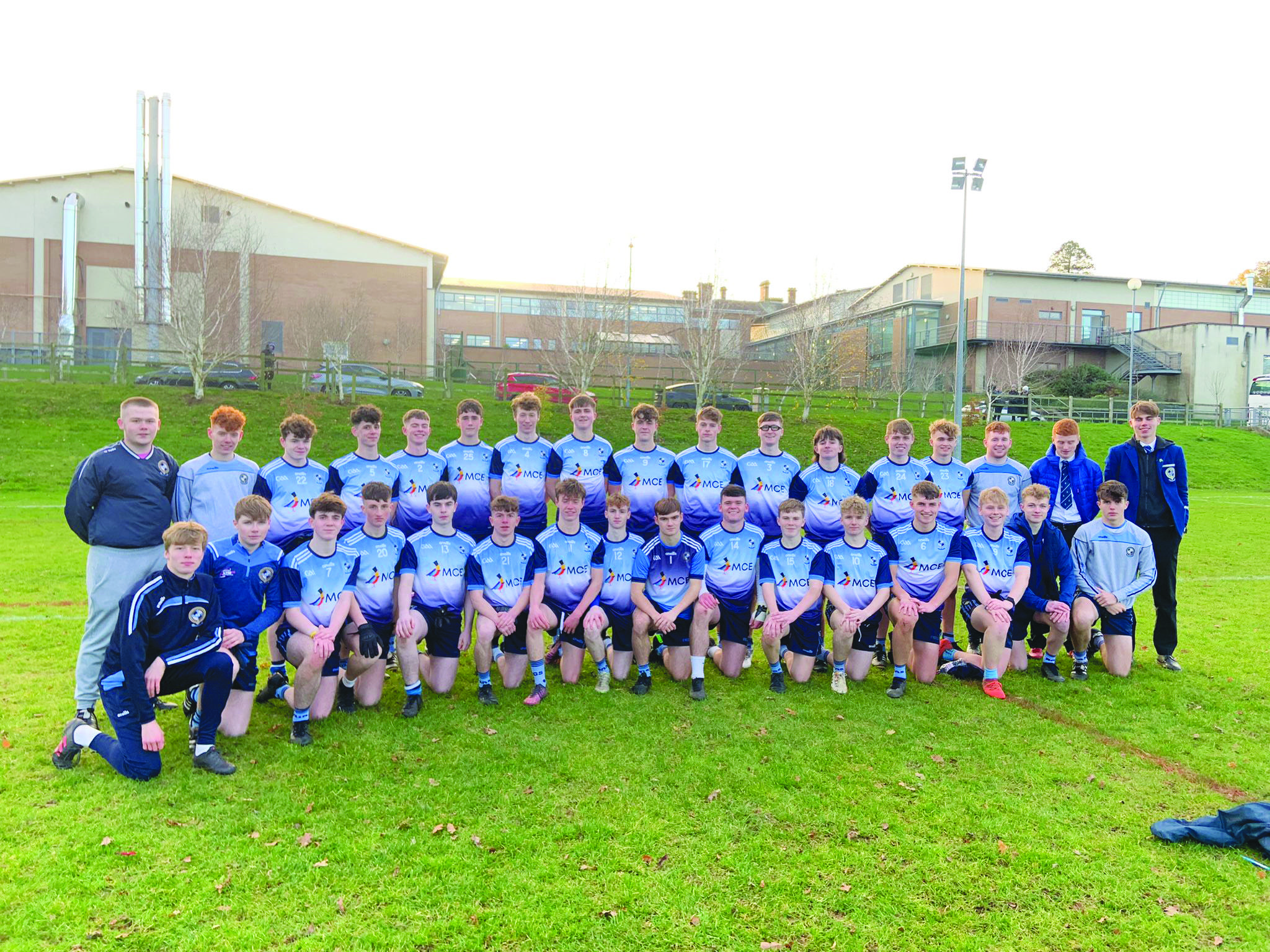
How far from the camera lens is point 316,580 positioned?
546cm

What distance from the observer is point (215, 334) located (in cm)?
2652

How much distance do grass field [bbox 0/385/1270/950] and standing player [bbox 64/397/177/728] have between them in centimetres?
62

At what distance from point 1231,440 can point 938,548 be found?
32.0m

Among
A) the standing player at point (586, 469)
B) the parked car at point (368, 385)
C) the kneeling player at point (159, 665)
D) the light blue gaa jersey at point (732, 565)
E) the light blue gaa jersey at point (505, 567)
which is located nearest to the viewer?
the kneeling player at point (159, 665)

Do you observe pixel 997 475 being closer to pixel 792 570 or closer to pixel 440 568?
pixel 792 570

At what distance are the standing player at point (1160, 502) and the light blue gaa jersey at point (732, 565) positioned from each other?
3414 mm

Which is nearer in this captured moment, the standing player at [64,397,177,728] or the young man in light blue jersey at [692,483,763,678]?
the standing player at [64,397,177,728]

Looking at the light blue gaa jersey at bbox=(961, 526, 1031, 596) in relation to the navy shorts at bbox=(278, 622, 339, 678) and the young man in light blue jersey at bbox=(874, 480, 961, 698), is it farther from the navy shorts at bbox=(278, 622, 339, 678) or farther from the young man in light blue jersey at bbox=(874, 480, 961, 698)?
the navy shorts at bbox=(278, 622, 339, 678)

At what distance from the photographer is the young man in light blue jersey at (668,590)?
20.6ft

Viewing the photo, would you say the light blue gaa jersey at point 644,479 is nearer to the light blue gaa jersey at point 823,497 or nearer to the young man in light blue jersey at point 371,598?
the light blue gaa jersey at point 823,497

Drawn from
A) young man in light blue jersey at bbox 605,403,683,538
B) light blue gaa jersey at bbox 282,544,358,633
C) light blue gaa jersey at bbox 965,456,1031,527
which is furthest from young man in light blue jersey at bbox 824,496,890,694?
light blue gaa jersey at bbox 282,544,358,633

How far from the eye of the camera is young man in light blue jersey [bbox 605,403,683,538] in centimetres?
725

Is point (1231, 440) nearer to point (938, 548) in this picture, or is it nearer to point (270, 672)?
point (938, 548)

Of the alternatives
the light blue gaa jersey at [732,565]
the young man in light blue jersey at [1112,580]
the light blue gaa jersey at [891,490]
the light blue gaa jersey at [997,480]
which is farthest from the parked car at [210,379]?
the young man in light blue jersey at [1112,580]
